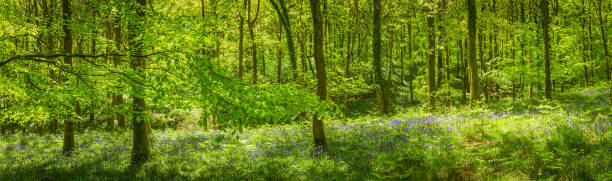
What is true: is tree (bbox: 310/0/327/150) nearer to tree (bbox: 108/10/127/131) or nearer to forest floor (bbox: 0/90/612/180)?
forest floor (bbox: 0/90/612/180)

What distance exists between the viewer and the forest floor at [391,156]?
5.68 m

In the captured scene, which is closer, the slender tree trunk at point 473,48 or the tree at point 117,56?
the tree at point 117,56

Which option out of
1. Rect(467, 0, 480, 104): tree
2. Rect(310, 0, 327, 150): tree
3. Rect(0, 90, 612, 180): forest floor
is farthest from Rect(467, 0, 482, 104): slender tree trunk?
Rect(310, 0, 327, 150): tree

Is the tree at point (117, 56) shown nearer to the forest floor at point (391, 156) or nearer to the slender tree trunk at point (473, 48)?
the forest floor at point (391, 156)

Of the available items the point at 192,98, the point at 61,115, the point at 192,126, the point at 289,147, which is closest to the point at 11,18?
the point at 61,115

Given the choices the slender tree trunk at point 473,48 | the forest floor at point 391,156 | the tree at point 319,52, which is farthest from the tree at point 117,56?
the slender tree trunk at point 473,48

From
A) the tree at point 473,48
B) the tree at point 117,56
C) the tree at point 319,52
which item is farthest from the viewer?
the tree at point 473,48

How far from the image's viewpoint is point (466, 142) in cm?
783

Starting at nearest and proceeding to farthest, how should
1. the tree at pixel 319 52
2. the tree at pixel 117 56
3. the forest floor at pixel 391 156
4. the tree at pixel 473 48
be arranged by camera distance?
the forest floor at pixel 391 156 → the tree at pixel 117 56 → the tree at pixel 319 52 → the tree at pixel 473 48

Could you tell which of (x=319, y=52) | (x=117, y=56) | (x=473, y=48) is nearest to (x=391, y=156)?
(x=319, y=52)

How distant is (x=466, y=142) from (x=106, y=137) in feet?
47.0

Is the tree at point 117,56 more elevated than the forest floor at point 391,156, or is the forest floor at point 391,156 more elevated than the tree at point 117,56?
the tree at point 117,56

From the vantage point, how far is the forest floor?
5.68 metres

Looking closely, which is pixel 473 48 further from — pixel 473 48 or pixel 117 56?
pixel 117 56
